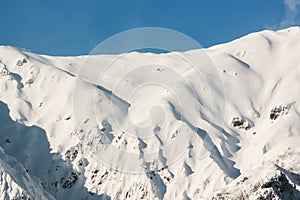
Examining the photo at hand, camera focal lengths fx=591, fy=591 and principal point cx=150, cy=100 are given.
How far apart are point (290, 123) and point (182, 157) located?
68.6 feet

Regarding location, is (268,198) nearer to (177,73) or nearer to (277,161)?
(277,161)

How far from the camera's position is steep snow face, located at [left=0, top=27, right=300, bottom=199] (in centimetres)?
10669

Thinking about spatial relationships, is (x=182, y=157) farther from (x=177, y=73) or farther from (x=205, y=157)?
(x=177, y=73)

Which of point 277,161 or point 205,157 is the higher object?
point 277,161

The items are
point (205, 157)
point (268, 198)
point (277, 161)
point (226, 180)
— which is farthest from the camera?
point (205, 157)

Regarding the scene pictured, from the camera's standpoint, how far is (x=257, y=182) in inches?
1494

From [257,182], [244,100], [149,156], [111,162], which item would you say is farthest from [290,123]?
[257,182]

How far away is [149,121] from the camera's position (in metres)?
119

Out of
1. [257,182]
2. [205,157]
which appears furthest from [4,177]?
[257,182]

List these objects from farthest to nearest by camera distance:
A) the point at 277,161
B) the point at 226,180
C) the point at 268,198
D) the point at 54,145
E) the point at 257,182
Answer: the point at 54,145 → the point at 226,180 → the point at 277,161 → the point at 257,182 → the point at 268,198

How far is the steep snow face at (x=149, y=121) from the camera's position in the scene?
107m

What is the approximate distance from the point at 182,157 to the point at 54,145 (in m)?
27.8

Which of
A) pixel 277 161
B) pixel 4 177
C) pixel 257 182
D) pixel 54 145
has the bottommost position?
pixel 54 145

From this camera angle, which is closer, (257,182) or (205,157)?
(257,182)
